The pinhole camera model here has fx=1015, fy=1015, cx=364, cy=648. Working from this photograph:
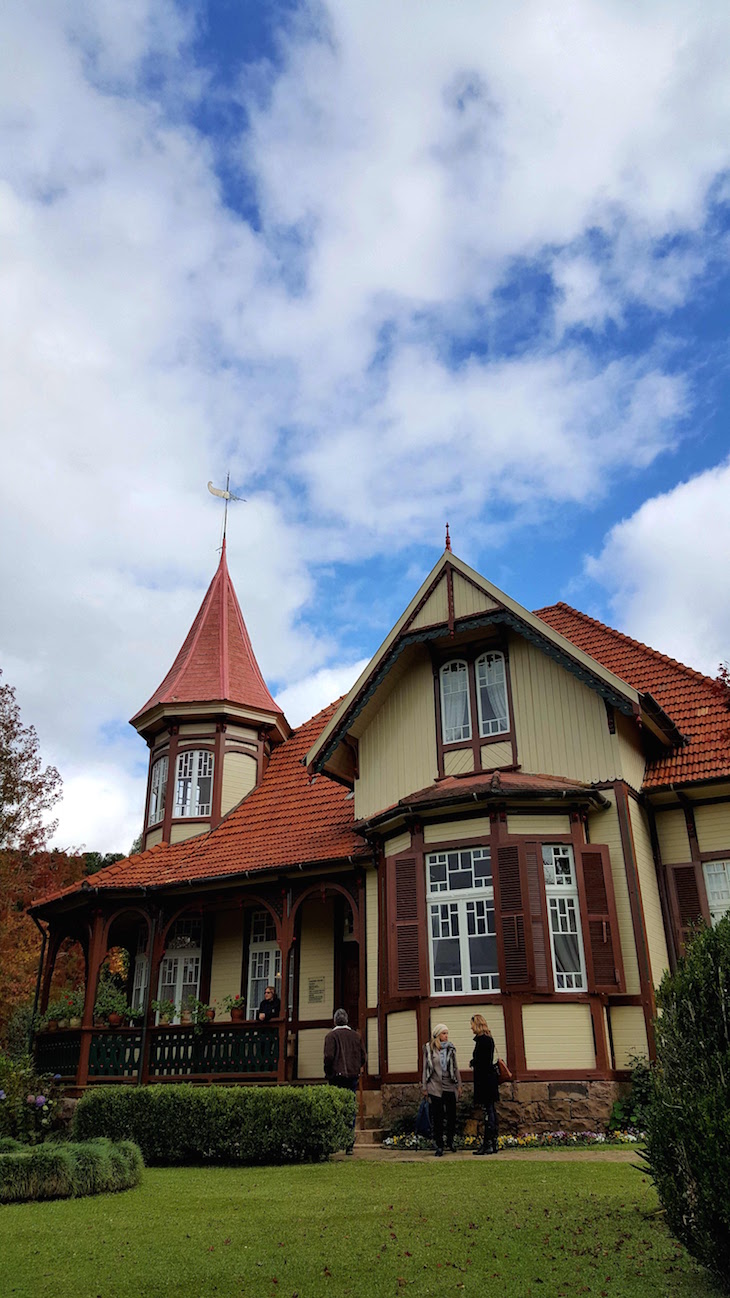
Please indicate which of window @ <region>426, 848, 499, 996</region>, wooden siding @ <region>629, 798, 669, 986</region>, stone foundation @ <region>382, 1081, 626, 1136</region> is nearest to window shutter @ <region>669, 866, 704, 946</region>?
wooden siding @ <region>629, 798, 669, 986</region>

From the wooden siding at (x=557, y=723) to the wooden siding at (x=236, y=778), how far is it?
28.4 feet

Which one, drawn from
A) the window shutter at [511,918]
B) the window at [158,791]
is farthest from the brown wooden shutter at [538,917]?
the window at [158,791]

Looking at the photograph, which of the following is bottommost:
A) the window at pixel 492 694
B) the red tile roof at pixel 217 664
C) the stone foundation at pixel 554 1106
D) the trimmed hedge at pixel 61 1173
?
the trimmed hedge at pixel 61 1173

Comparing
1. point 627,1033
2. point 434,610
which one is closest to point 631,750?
point 434,610

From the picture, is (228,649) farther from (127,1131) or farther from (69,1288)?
(69,1288)

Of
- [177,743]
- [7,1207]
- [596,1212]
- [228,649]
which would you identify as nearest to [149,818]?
[177,743]

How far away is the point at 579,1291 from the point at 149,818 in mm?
19043

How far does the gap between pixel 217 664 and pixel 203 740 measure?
7.23 feet

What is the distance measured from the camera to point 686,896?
15938mm

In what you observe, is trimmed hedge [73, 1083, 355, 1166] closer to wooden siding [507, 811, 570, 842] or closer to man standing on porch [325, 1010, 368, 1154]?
man standing on porch [325, 1010, 368, 1154]

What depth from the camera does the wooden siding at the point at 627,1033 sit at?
14.5 m

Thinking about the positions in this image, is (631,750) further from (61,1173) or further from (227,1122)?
(61,1173)

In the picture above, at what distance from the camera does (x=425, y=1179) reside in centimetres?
1034

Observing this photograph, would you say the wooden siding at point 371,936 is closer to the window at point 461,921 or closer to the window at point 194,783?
the window at point 461,921
